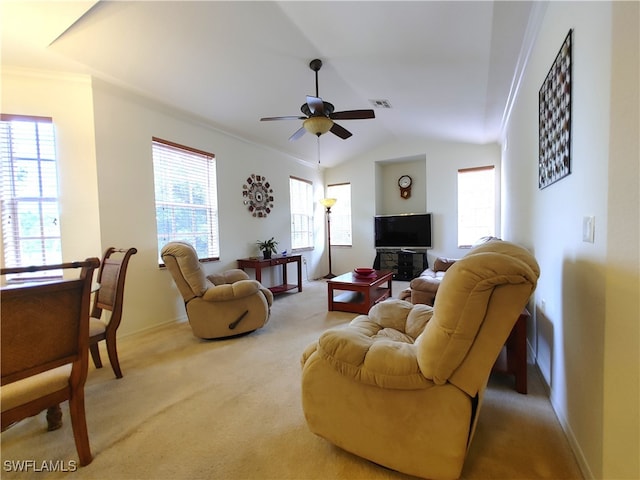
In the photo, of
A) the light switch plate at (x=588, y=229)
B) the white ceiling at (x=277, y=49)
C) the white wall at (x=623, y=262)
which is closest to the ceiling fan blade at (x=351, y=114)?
the white ceiling at (x=277, y=49)

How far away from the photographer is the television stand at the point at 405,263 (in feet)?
19.6

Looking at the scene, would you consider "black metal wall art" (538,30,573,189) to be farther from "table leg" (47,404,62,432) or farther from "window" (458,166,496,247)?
"window" (458,166,496,247)

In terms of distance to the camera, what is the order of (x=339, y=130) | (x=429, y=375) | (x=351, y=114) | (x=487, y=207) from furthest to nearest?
(x=487, y=207) → (x=339, y=130) → (x=351, y=114) → (x=429, y=375)

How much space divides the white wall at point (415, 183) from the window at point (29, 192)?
16.8ft

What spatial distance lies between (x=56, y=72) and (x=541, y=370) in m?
4.91

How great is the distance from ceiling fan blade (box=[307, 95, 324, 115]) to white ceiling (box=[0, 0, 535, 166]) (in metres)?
0.64

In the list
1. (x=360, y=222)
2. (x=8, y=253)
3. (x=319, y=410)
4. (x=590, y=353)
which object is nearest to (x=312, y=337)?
(x=319, y=410)

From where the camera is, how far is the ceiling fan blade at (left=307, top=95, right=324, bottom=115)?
268 centimetres

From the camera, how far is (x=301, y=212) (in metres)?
6.15

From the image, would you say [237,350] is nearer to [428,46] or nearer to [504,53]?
[428,46]

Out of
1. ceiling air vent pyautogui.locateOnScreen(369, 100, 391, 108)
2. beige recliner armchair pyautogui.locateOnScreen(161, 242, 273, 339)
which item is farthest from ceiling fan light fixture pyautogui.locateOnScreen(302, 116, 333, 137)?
beige recliner armchair pyautogui.locateOnScreen(161, 242, 273, 339)

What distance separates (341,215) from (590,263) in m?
5.74

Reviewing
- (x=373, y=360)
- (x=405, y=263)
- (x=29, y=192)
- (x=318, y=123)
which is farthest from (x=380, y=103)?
(x=29, y=192)

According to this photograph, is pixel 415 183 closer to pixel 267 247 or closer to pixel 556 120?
pixel 267 247
